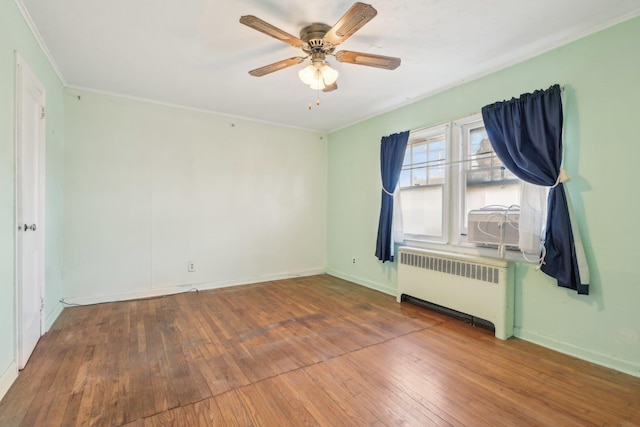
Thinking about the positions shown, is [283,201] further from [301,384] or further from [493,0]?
[493,0]

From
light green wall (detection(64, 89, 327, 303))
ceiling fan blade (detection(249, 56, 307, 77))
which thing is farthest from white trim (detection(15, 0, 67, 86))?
ceiling fan blade (detection(249, 56, 307, 77))

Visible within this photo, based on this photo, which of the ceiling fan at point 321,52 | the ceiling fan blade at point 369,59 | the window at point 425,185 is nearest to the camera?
the ceiling fan at point 321,52

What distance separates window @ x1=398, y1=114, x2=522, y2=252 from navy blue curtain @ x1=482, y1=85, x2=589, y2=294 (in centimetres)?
24

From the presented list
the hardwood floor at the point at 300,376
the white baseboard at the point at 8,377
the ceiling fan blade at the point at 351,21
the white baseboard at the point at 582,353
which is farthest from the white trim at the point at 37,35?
the white baseboard at the point at 582,353

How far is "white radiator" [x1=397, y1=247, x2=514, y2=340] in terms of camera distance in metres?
2.68

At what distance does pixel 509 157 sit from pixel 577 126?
1.69 feet

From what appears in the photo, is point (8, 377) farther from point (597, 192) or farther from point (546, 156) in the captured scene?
point (597, 192)

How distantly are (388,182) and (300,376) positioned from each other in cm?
271

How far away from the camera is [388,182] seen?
13.0 ft

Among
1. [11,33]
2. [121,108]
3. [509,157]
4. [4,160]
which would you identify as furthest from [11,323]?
[509,157]

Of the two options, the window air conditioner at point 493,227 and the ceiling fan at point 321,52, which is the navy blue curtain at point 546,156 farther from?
the ceiling fan at point 321,52

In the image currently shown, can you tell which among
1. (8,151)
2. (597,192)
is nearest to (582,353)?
(597,192)

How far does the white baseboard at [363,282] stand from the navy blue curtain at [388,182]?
0.47 m

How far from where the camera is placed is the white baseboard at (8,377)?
70.6 inches
